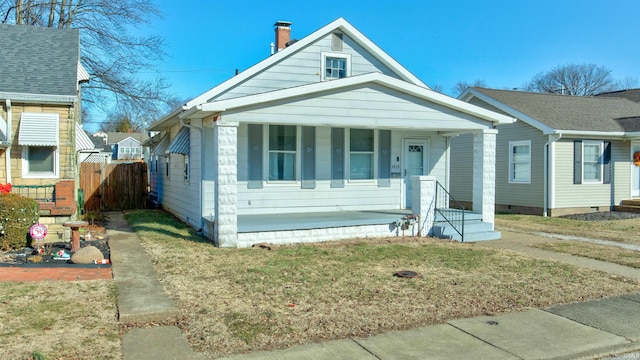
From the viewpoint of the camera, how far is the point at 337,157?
1275 cm

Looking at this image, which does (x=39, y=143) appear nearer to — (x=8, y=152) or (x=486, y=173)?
(x=8, y=152)

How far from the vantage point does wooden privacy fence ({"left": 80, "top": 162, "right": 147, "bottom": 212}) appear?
58.3 ft

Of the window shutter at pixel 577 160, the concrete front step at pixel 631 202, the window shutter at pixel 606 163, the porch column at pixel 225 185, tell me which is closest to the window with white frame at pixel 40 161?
the porch column at pixel 225 185

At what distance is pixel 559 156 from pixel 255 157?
10948 millimetres

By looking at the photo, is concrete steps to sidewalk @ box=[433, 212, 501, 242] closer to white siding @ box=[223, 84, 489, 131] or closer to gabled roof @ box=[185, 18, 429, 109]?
white siding @ box=[223, 84, 489, 131]

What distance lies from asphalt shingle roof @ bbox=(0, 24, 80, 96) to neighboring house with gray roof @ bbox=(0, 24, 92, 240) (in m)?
0.02

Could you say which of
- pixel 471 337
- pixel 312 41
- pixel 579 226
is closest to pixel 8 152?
pixel 312 41

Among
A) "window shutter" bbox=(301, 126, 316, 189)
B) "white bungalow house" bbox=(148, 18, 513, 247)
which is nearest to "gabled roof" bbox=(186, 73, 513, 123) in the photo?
"white bungalow house" bbox=(148, 18, 513, 247)

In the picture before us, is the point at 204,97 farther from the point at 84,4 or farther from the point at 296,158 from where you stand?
the point at 84,4

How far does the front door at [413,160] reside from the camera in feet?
44.9

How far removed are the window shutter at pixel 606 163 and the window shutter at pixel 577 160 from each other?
1.28 metres

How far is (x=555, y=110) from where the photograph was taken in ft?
60.6

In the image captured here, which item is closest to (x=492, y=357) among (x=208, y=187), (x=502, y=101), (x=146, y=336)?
(x=146, y=336)

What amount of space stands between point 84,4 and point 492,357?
79.7ft
